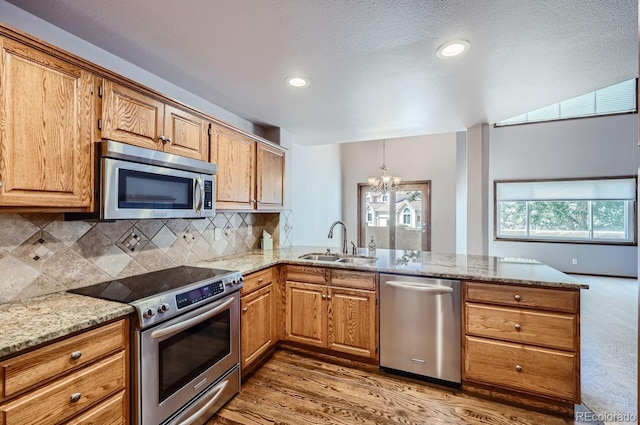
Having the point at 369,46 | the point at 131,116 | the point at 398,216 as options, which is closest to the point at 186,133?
the point at 131,116

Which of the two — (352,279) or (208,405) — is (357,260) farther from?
(208,405)

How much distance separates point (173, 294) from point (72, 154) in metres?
0.90

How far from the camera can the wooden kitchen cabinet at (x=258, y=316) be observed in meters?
2.30

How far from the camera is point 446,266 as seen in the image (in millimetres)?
2416

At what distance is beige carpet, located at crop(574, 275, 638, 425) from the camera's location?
2086 mm

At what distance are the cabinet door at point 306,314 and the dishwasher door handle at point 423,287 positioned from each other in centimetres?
65

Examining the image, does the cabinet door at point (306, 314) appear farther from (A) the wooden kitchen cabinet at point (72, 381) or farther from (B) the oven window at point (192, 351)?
(A) the wooden kitchen cabinet at point (72, 381)

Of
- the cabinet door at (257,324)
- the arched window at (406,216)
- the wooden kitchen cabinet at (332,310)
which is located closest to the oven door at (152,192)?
the cabinet door at (257,324)

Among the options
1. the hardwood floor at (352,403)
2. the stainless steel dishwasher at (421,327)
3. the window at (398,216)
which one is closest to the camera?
the hardwood floor at (352,403)

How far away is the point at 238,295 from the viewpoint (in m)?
2.15

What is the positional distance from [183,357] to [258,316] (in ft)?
2.73

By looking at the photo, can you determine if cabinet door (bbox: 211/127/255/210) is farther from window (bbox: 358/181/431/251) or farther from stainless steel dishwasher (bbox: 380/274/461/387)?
window (bbox: 358/181/431/251)

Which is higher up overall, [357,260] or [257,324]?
[357,260]

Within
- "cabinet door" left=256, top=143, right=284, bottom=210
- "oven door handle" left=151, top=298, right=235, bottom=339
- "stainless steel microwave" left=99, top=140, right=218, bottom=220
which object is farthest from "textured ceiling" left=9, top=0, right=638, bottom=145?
"oven door handle" left=151, top=298, right=235, bottom=339
